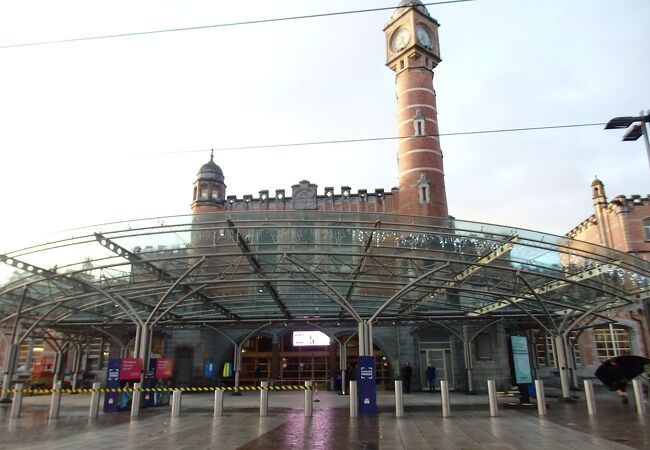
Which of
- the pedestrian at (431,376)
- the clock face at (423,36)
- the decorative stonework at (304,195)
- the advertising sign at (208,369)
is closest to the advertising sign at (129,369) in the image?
the advertising sign at (208,369)

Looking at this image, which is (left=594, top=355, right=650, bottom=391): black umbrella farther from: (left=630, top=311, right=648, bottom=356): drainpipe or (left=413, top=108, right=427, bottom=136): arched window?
(left=413, top=108, right=427, bottom=136): arched window

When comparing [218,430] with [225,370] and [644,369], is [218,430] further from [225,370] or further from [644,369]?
[225,370]

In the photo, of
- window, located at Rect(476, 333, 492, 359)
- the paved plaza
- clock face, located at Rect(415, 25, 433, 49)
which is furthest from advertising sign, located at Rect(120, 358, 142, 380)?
clock face, located at Rect(415, 25, 433, 49)

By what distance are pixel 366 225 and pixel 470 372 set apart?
13.5 m

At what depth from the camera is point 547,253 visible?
55.6 feet

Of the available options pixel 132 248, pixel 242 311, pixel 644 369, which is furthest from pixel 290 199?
pixel 644 369

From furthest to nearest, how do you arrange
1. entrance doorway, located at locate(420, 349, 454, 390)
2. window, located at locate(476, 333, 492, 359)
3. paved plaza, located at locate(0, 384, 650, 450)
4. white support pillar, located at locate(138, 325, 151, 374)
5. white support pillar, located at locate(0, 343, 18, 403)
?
1. entrance doorway, located at locate(420, 349, 454, 390)
2. window, located at locate(476, 333, 492, 359)
3. white support pillar, located at locate(0, 343, 18, 403)
4. white support pillar, located at locate(138, 325, 151, 374)
5. paved plaza, located at locate(0, 384, 650, 450)

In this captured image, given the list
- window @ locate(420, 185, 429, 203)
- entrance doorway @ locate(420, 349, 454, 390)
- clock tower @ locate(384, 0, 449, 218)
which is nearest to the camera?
entrance doorway @ locate(420, 349, 454, 390)

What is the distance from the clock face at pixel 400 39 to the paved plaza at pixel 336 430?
2864 cm

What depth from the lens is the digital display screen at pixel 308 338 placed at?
28.8 metres

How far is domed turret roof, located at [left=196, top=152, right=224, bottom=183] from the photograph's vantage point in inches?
1431

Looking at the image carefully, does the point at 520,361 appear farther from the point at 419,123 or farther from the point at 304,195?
the point at 419,123

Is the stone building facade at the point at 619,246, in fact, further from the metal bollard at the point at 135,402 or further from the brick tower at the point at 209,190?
the metal bollard at the point at 135,402

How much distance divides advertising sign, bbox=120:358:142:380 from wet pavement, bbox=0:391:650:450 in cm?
129
